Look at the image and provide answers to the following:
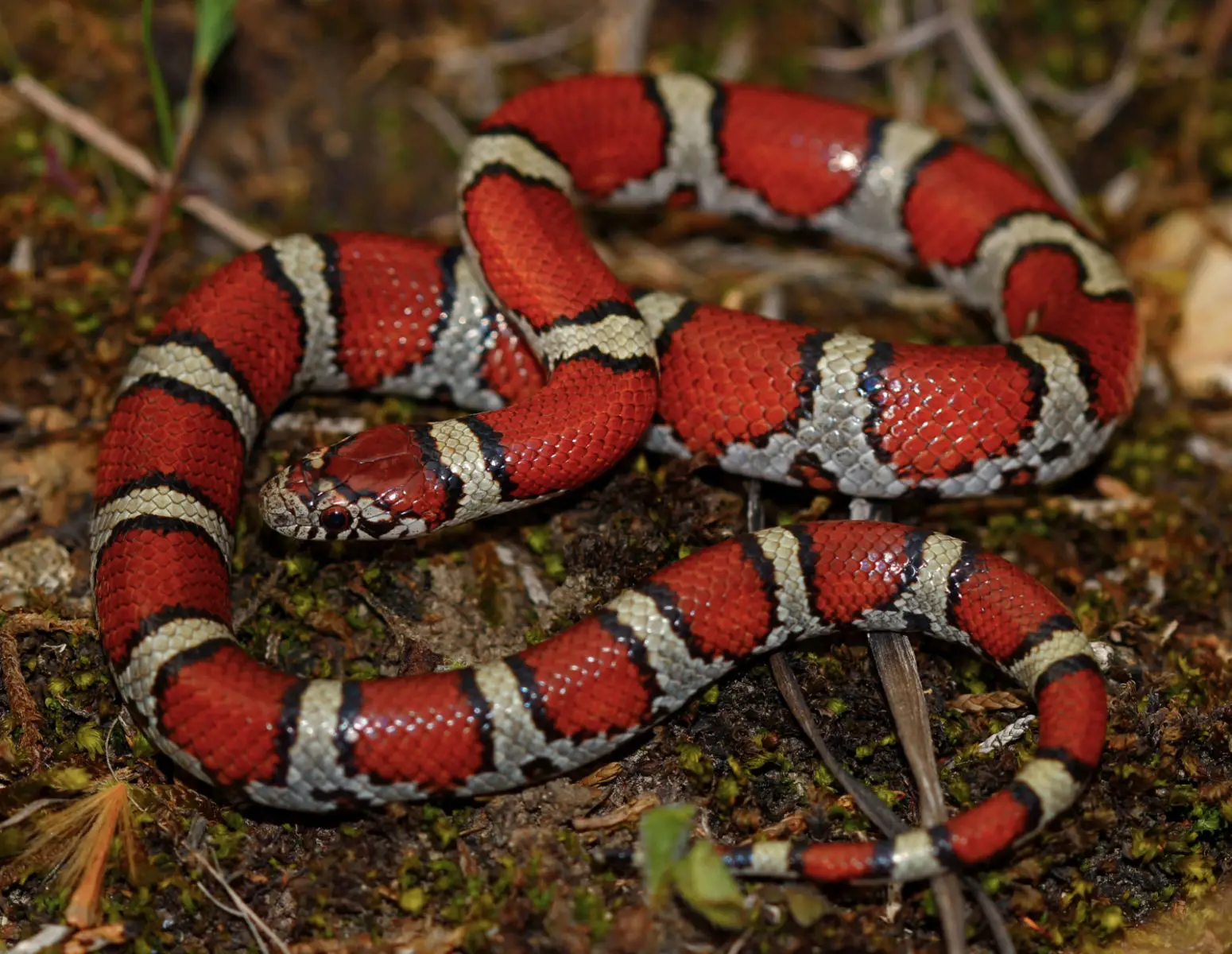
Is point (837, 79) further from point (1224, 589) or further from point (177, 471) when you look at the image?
point (177, 471)

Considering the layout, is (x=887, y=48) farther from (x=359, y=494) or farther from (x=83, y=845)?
(x=83, y=845)

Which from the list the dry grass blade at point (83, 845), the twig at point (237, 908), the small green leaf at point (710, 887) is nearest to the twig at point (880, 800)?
the small green leaf at point (710, 887)

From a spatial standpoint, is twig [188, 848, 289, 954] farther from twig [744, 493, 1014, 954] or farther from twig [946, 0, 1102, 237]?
twig [946, 0, 1102, 237]

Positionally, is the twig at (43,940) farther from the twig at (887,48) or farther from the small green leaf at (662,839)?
the twig at (887,48)

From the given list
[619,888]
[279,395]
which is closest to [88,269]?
[279,395]

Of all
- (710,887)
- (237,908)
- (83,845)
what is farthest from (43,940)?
(710,887)
